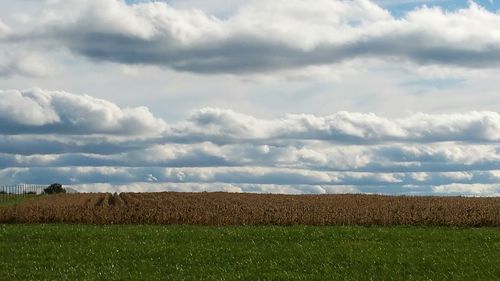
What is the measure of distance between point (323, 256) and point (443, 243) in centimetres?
766

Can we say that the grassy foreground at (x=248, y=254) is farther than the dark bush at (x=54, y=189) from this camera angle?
No

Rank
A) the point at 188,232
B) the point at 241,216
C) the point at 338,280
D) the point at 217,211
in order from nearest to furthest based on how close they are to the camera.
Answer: the point at 338,280, the point at 188,232, the point at 241,216, the point at 217,211

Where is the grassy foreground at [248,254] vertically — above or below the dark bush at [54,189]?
below

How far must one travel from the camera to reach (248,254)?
102 feet

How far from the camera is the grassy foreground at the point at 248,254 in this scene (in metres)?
27.1

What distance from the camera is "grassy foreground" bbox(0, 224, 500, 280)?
1067 inches

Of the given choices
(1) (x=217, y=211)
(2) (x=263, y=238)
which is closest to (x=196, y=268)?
(2) (x=263, y=238)

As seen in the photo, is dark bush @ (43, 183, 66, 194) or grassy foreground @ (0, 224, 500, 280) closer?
grassy foreground @ (0, 224, 500, 280)

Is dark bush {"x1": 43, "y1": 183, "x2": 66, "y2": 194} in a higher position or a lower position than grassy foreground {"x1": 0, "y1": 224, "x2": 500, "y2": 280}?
higher

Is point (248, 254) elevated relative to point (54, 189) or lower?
lower

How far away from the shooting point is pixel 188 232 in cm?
3756

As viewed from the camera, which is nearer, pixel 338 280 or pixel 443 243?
pixel 338 280

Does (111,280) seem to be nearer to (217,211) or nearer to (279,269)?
(279,269)

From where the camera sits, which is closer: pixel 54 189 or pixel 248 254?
pixel 248 254
